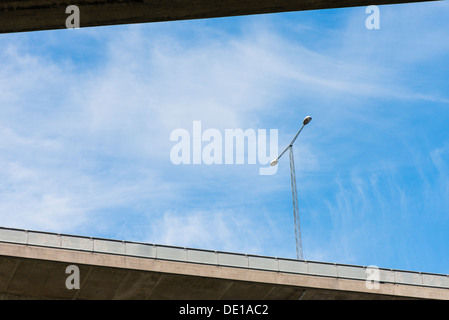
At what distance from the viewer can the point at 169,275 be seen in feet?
86.5

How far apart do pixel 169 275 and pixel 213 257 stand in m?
1.86

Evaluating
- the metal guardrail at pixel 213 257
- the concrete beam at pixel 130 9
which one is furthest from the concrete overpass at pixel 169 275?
the concrete beam at pixel 130 9

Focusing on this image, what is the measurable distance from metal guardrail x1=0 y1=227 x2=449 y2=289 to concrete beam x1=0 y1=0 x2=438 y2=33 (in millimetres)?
7856

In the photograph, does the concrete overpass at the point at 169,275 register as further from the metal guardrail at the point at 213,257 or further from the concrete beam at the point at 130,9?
the concrete beam at the point at 130,9

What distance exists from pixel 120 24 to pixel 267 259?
11183mm

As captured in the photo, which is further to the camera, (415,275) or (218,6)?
(415,275)

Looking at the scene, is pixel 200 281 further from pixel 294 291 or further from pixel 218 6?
pixel 218 6

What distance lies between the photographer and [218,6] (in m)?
21.5

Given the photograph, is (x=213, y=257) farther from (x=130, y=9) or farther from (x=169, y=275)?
(x=130, y=9)

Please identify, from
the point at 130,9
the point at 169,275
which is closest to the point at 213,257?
the point at 169,275

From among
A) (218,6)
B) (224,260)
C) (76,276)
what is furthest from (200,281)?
(218,6)

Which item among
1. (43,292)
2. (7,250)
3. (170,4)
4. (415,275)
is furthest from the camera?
(415,275)
